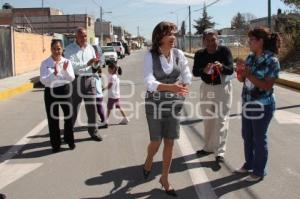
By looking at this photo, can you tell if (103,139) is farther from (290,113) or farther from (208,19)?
(208,19)

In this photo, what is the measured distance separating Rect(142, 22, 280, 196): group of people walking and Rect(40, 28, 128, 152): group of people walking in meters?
2.07

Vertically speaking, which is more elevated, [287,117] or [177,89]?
[177,89]

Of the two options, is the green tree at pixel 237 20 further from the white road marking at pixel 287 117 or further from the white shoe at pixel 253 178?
the white shoe at pixel 253 178

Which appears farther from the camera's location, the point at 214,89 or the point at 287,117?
the point at 287,117

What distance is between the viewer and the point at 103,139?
8.75 metres

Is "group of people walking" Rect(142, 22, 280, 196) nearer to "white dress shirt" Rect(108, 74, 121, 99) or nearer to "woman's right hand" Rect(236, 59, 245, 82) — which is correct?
"woman's right hand" Rect(236, 59, 245, 82)

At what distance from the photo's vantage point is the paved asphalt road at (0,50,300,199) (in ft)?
18.8

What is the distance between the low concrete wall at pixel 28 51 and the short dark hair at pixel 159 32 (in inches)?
818

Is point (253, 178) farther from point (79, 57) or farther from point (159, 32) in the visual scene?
point (79, 57)

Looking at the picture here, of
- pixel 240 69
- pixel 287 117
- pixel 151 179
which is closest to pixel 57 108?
pixel 151 179

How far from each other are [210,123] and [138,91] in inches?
386

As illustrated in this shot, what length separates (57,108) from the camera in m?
7.82

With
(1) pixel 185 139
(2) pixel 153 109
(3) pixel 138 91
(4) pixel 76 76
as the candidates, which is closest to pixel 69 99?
(4) pixel 76 76

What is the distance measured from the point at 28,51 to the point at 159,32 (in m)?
24.5
